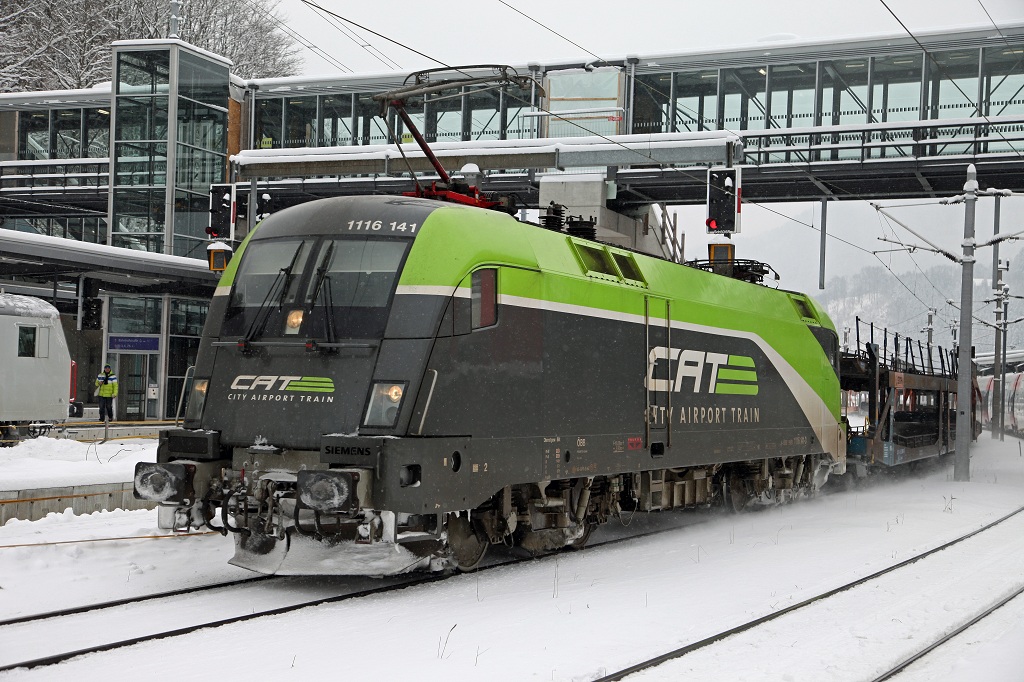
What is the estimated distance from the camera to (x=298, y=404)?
358 inches

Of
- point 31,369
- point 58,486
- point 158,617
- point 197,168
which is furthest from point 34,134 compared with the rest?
point 158,617

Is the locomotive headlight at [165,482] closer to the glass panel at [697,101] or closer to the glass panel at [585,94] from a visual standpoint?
the glass panel at [585,94]

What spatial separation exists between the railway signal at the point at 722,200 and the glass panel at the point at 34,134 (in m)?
31.3

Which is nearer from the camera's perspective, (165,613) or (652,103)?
(165,613)

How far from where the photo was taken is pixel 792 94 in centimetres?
2977

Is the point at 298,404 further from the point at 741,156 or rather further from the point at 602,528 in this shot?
the point at 741,156

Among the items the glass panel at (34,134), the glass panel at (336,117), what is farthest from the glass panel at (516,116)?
the glass panel at (34,134)

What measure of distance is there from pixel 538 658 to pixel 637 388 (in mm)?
Answer: 5099

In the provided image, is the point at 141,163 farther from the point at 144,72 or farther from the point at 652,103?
the point at 652,103

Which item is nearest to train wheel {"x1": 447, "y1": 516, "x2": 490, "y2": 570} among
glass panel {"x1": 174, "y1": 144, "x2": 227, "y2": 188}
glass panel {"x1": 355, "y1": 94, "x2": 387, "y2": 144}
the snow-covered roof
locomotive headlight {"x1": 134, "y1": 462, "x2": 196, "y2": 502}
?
locomotive headlight {"x1": 134, "y1": 462, "x2": 196, "y2": 502}

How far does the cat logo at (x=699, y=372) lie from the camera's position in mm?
12367

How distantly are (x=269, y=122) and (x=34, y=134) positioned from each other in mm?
Result: 11385

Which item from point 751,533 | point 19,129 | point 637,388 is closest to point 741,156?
point 751,533

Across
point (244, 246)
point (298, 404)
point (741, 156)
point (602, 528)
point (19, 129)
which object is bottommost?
point (602, 528)
